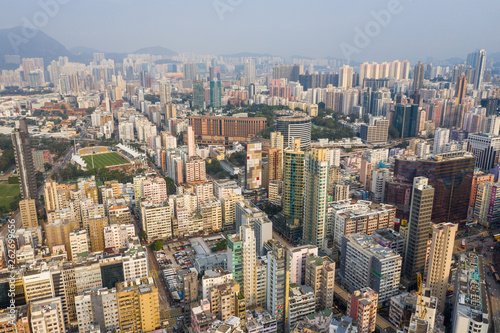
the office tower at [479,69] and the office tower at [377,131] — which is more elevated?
the office tower at [479,69]


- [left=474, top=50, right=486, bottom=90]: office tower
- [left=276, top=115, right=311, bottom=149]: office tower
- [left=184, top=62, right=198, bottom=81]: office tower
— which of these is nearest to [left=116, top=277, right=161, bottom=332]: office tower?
[left=276, top=115, right=311, bottom=149]: office tower

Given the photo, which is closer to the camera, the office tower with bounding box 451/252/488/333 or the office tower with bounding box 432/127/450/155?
the office tower with bounding box 451/252/488/333

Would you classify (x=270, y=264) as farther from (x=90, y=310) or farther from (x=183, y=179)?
(x=183, y=179)

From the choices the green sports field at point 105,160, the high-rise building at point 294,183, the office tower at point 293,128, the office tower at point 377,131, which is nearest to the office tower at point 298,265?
the high-rise building at point 294,183

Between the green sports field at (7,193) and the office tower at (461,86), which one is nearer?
the green sports field at (7,193)

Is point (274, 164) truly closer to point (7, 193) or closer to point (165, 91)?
point (7, 193)

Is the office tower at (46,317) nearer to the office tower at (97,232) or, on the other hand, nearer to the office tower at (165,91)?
the office tower at (97,232)

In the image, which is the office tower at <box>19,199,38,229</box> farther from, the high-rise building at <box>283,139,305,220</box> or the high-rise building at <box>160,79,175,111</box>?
the high-rise building at <box>160,79,175,111</box>
